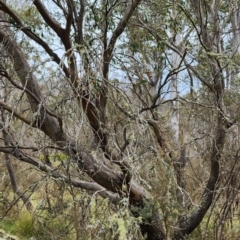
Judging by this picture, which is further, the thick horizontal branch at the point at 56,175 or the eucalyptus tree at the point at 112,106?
the thick horizontal branch at the point at 56,175

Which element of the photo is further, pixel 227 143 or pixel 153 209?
pixel 227 143

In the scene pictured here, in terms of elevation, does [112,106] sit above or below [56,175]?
above

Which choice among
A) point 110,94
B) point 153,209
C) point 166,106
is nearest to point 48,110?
point 110,94

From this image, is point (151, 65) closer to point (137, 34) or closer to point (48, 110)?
point (137, 34)

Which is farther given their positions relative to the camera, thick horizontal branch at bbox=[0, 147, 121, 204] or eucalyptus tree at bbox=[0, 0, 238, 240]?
thick horizontal branch at bbox=[0, 147, 121, 204]

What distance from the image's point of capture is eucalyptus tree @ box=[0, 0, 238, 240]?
340 centimetres

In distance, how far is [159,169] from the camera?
161 inches

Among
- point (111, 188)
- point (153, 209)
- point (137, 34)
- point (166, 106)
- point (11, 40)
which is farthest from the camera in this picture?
point (166, 106)

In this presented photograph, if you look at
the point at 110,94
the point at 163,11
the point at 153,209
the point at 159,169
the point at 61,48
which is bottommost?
the point at 153,209

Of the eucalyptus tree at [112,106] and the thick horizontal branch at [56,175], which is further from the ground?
the eucalyptus tree at [112,106]

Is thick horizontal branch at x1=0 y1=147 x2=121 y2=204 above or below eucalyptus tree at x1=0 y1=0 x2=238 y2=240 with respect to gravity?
below

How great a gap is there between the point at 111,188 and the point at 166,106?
2041 millimetres

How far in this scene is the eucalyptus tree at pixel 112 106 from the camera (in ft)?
11.2

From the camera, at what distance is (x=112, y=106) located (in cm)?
427
